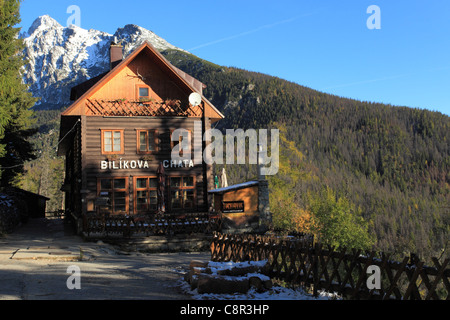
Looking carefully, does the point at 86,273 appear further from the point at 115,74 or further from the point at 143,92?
the point at 143,92

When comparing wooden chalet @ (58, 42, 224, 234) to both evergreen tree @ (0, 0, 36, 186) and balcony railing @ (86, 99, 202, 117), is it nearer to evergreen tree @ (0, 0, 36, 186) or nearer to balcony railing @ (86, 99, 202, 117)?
balcony railing @ (86, 99, 202, 117)

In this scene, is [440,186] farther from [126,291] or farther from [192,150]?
[126,291]

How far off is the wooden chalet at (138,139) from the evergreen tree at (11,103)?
5.19 metres

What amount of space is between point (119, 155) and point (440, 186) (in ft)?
496

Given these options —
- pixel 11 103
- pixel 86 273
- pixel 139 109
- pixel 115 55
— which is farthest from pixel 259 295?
pixel 11 103

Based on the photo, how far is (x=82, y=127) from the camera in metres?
25.9

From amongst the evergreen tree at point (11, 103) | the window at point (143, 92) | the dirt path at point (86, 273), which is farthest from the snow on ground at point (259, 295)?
the evergreen tree at point (11, 103)

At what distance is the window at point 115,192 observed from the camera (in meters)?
26.3

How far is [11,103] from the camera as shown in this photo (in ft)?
122

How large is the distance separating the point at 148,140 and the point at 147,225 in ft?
20.8

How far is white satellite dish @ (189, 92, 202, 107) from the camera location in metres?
27.6

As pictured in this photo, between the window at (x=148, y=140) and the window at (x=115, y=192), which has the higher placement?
the window at (x=148, y=140)

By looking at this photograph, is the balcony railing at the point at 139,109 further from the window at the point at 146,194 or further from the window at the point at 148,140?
the window at the point at 146,194

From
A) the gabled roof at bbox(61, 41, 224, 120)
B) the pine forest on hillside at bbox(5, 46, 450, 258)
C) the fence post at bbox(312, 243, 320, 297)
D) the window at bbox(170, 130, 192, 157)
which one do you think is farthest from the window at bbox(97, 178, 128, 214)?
the pine forest on hillside at bbox(5, 46, 450, 258)
